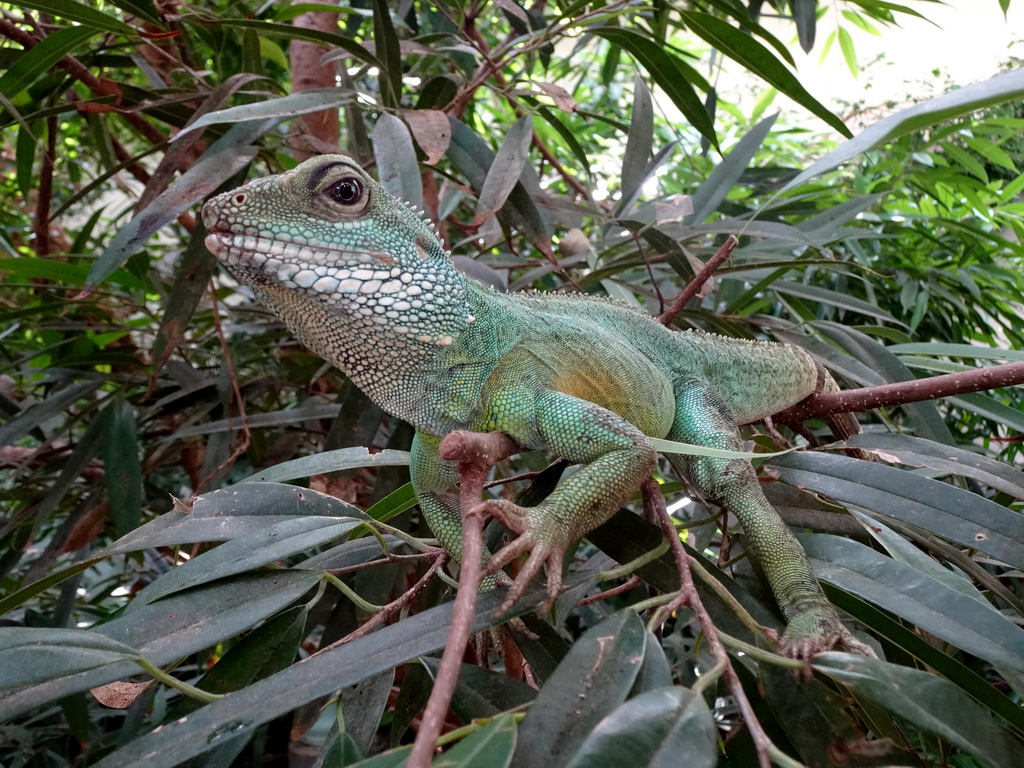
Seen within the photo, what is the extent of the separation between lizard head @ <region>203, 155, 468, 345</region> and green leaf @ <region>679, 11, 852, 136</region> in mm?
1049

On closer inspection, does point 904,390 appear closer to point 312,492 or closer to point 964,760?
point 312,492

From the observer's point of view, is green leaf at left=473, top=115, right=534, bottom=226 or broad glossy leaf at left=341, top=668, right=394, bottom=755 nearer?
broad glossy leaf at left=341, top=668, right=394, bottom=755

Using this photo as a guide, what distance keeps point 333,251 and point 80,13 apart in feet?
3.95

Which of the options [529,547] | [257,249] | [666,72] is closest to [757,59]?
[666,72]

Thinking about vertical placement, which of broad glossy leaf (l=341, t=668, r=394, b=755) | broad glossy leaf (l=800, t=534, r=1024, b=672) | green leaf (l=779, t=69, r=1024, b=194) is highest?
green leaf (l=779, t=69, r=1024, b=194)

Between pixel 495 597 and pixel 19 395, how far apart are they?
12.4 feet

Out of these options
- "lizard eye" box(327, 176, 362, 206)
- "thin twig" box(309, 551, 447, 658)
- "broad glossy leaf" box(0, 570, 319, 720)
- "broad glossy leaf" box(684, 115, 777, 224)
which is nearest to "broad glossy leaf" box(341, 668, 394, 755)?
"thin twig" box(309, 551, 447, 658)

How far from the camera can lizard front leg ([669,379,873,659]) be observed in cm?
125

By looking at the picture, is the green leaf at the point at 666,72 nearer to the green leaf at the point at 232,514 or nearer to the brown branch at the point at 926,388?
the brown branch at the point at 926,388

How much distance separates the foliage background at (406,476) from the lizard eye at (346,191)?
1.29ft

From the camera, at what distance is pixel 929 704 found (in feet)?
2.82

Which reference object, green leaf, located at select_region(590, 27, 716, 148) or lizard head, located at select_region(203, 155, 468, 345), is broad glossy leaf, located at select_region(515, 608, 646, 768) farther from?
green leaf, located at select_region(590, 27, 716, 148)

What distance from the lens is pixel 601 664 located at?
862mm

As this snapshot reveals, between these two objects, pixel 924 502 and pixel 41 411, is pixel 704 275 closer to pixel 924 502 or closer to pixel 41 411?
pixel 924 502
